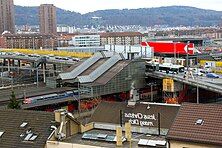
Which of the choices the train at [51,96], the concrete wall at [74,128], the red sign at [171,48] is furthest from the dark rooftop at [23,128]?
the red sign at [171,48]

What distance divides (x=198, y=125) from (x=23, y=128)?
12.9 meters

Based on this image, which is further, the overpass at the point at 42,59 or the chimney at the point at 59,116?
the overpass at the point at 42,59

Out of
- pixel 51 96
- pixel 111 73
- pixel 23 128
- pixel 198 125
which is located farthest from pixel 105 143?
pixel 111 73

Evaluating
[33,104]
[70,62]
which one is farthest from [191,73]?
[70,62]

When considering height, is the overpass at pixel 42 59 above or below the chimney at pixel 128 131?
below

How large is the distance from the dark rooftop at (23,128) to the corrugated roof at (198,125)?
9.64 m

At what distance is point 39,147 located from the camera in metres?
29.3

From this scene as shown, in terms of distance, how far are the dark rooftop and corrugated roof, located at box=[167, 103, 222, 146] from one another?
9644 millimetres

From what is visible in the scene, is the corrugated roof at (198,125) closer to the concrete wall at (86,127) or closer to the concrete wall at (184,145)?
the concrete wall at (184,145)

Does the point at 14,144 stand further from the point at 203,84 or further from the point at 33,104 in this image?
the point at 203,84

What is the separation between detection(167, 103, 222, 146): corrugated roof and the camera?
2222 cm

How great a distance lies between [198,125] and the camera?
2309 centimetres

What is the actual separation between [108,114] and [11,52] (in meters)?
120

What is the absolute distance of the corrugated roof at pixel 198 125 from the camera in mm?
22219
